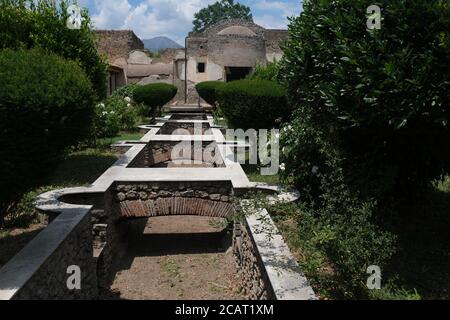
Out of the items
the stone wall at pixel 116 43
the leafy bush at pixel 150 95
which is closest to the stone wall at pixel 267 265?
the leafy bush at pixel 150 95

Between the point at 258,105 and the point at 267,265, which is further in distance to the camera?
the point at 258,105

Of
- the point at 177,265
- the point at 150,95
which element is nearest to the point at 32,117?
the point at 177,265

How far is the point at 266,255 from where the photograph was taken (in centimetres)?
412

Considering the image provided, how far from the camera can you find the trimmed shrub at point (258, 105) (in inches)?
303

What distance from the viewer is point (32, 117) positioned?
3961mm

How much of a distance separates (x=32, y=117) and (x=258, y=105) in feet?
14.7

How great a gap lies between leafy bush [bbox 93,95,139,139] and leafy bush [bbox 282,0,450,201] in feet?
24.4

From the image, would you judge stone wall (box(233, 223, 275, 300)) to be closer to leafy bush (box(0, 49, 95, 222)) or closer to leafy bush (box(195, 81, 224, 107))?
leafy bush (box(0, 49, 95, 222))

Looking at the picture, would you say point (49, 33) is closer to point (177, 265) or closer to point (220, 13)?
point (177, 265)

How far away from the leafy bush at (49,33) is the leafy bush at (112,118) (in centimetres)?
209

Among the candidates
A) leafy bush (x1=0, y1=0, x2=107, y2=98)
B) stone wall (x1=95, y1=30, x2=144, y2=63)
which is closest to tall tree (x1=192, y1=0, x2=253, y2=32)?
stone wall (x1=95, y1=30, x2=144, y2=63)
